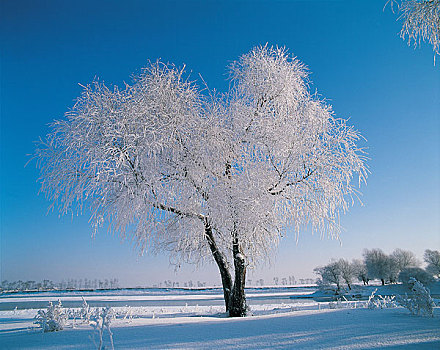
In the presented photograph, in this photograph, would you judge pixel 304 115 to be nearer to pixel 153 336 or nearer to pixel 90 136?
pixel 90 136

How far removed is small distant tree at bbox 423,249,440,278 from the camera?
204 ft

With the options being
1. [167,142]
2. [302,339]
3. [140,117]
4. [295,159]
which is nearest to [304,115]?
[295,159]

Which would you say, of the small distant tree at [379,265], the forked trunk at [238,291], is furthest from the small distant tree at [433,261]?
the forked trunk at [238,291]

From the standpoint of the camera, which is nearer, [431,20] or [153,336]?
[153,336]

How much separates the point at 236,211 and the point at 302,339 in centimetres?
424

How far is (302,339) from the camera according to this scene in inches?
149

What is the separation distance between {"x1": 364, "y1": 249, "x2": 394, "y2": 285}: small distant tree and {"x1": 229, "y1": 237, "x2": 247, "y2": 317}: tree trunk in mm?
68338

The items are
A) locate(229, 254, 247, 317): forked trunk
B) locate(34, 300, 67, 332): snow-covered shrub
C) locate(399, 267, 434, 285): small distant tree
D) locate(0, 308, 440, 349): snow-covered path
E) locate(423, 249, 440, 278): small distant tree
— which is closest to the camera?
locate(0, 308, 440, 349): snow-covered path

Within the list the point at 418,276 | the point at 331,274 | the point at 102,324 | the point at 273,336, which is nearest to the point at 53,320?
the point at 102,324

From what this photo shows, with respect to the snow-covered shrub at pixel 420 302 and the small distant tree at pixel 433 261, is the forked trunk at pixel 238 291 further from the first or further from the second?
the small distant tree at pixel 433 261

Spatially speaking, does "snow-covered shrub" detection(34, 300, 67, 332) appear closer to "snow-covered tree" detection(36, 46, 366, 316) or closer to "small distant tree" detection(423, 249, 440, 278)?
"snow-covered tree" detection(36, 46, 366, 316)

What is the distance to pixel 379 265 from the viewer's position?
6688 centimetres

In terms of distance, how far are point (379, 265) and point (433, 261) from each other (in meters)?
10.1

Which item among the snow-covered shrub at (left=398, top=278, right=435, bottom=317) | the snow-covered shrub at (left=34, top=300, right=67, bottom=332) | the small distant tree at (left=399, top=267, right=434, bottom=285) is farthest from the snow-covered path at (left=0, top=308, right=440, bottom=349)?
the small distant tree at (left=399, top=267, right=434, bottom=285)
